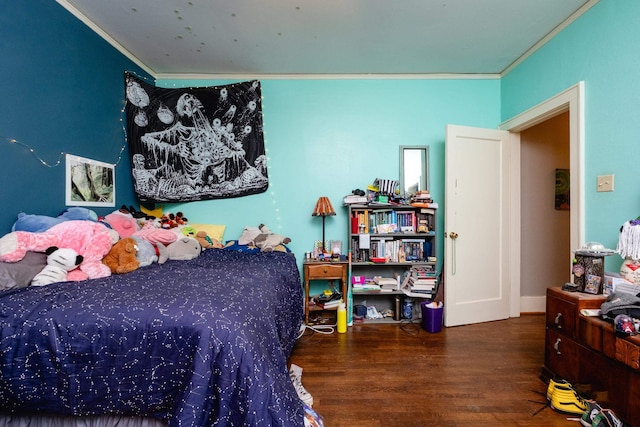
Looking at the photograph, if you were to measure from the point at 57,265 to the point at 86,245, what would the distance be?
19cm

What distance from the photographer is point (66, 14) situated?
2131mm

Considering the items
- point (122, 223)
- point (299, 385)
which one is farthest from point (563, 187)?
point (122, 223)

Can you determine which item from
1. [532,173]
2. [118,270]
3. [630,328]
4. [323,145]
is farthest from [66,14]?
[532,173]

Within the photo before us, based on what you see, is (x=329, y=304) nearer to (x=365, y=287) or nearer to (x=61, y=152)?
(x=365, y=287)

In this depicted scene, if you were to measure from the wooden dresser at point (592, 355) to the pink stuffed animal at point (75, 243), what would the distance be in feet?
9.06

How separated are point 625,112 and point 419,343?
2.16m

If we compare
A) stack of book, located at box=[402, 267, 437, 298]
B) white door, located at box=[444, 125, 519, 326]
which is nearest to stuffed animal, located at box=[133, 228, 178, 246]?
stack of book, located at box=[402, 267, 437, 298]

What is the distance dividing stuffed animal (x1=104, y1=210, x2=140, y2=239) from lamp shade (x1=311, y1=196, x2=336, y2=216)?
5.37 ft

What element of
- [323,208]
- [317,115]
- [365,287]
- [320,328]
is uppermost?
[317,115]

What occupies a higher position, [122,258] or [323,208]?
[323,208]

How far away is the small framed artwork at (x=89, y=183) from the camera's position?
2170 millimetres

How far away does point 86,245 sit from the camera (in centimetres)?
176

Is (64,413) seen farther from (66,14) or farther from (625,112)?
(625,112)

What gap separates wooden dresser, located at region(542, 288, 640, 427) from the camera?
1.30m
